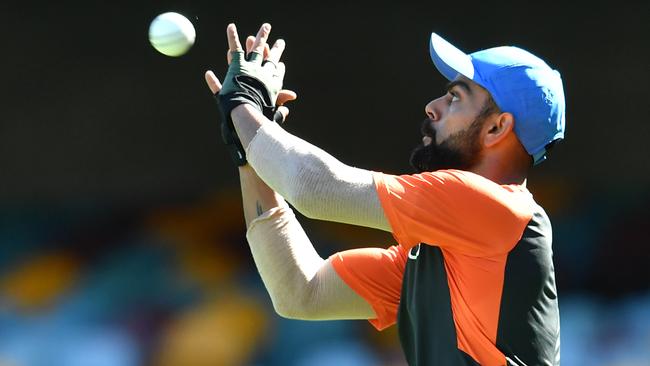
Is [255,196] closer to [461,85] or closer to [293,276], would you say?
[293,276]

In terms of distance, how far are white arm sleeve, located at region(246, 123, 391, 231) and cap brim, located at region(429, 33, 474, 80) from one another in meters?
0.41

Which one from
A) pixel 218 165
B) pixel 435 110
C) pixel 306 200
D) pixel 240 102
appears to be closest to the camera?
pixel 306 200

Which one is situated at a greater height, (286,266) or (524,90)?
(524,90)

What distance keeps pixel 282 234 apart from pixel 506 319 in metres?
0.63

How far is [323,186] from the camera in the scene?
204 centimetres

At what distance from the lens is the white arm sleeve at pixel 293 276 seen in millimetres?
2451

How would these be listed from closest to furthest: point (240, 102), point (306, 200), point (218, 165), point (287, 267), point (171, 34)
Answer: point (306, 200) < point (240, 102) < point (287, 267) < point (171, 34) < point (218, 165)

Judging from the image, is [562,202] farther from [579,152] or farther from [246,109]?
[246,109]

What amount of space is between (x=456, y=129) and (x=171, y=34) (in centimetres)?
105

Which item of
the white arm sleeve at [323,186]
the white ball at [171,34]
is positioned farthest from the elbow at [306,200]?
the white ball at [171,34]

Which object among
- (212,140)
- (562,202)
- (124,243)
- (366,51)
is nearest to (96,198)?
(124,243)

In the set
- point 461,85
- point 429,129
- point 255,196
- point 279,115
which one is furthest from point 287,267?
point 461,85

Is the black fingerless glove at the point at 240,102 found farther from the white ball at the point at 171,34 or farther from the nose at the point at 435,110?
the white ball at the point at 171,34

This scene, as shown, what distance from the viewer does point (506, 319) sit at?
208 cm
